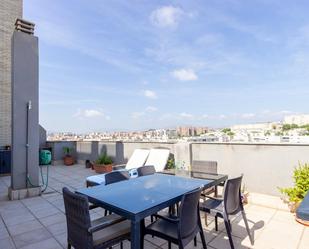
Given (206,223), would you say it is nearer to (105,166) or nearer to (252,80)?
(105,166)

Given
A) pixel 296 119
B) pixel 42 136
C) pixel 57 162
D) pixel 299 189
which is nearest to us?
pixel 299 189

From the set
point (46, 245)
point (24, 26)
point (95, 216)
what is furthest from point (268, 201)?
point (24, 26)

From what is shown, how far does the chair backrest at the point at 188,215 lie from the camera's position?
1927 mm

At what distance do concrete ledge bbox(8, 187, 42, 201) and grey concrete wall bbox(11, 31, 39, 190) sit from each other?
0.32 feet

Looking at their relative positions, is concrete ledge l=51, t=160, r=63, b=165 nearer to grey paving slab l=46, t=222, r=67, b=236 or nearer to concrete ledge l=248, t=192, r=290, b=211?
grey paving slab l=46, t=222, r=67, b=236

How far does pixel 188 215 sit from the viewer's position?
2.03 meters

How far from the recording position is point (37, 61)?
4949 mm

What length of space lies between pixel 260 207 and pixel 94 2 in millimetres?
6288

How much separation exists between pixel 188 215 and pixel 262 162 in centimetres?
290

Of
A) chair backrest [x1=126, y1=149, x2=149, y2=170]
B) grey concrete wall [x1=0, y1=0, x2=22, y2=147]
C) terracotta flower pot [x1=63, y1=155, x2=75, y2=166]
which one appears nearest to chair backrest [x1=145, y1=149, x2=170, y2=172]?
chair backrest [x1=126, y1=149, x2=149, y2=170]

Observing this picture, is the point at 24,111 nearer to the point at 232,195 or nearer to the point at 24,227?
the point at 24,227

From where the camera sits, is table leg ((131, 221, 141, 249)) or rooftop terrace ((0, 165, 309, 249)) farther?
rooftop terrace ((0, 165, 309, 249))

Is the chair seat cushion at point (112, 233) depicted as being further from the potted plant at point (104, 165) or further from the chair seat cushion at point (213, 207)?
the potted plant at point (104, 165)

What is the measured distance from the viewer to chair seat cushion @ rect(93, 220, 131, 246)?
6.43 feet
